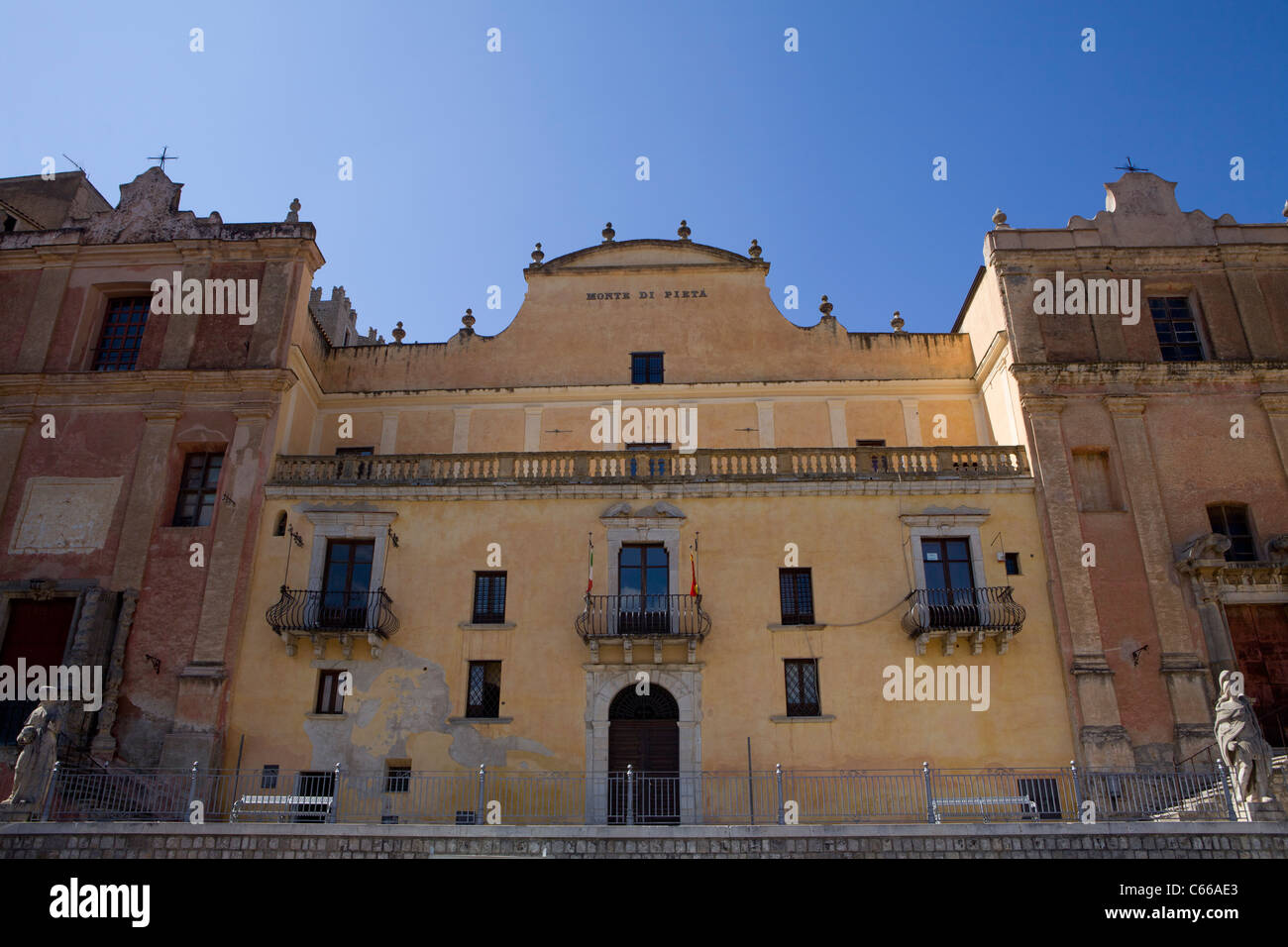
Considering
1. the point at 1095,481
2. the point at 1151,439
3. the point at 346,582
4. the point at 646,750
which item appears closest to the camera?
the point at 646,750

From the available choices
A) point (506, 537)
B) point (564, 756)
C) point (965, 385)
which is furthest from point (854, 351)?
point (564, 756)

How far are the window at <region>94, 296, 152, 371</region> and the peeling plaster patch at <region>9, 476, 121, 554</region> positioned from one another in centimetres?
346

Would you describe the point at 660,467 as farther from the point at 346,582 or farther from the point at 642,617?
the point at 346,582

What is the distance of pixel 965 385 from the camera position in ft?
88.4

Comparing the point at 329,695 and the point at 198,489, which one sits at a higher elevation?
the point at 198,489

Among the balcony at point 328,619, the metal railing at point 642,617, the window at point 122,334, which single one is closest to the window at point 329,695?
the balcony at point 328,619

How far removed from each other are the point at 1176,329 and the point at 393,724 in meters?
21.9

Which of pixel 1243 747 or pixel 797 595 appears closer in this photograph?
pixel 1243 747

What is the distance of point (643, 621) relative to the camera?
21109mm

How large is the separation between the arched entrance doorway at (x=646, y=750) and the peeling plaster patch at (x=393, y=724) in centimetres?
159

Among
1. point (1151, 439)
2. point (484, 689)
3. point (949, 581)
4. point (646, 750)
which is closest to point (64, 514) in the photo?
point (484, 689)

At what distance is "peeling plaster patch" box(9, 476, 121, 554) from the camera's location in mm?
22672

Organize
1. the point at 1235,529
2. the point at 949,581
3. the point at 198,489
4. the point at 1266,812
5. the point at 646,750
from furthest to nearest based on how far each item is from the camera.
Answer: the point at 198,489, the point at 1235,529, the point at 949,581, the point at 646,750, the point at 1266,812
